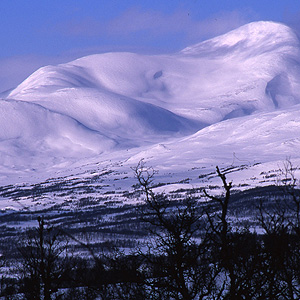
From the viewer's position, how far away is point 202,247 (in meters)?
12.1

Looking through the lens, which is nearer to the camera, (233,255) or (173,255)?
(233,255)

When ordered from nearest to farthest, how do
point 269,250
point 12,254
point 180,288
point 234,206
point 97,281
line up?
Result: point 97,281, point 269,250, point 180,288, point 12,254, point 234,206

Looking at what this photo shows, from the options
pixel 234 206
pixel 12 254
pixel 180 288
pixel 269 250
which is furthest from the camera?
pixel 234 206

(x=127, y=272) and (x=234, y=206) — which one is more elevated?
(x=234, y=206)

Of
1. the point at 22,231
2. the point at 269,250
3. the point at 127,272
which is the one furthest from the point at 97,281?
the point at 22,231

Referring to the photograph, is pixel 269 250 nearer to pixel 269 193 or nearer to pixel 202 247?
pixel 202 247

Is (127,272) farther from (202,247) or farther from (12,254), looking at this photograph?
(12,254)

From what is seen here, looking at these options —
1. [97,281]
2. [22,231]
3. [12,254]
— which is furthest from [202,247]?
[22,231]

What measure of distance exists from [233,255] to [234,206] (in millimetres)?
168283

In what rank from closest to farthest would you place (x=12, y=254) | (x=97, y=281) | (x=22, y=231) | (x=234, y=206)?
(x=97, y=281), (x=12, y=254), (x=22, y=231), (x=234, y=206)

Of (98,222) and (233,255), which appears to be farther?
(98,222)

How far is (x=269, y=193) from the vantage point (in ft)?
609

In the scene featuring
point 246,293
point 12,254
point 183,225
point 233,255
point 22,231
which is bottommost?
point 246,293

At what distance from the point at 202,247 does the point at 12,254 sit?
119676 millimetres
